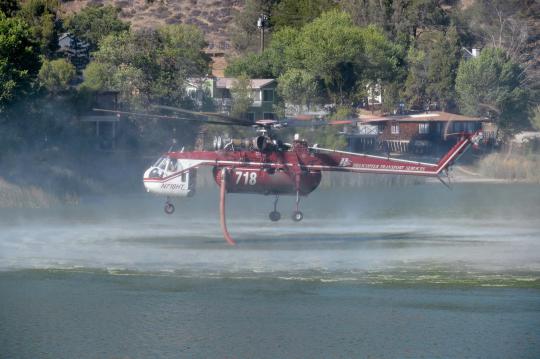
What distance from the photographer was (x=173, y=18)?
165000mm

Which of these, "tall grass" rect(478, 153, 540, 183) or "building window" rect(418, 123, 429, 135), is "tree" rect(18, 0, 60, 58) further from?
"tall grass" rect(478, 153, 540, 183)

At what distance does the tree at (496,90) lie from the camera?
96.1 meters

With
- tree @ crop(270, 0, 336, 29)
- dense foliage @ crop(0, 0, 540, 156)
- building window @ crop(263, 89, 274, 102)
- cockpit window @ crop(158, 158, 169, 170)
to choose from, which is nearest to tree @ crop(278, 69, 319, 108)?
dense foliage @ crop(0, 0, 540, 156)

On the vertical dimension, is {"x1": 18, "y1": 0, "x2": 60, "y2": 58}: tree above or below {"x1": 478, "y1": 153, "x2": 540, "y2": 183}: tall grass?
above

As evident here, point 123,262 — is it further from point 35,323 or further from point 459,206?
point 459,206

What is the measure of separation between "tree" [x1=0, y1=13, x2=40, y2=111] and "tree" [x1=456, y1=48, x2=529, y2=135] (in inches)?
1854

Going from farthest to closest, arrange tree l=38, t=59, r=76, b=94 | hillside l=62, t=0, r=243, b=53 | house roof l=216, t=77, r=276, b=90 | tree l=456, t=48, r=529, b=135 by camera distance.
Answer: hillside l=62, t=0, r=243, b=53, house roof l=216, t=77, r=276, b=90, tree l=456, t=48, r=529, b=135, tree l=38, t=59, r=76, b=94

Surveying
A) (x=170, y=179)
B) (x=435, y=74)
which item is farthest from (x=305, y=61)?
(x=170, y=179)

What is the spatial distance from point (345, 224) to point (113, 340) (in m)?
24.1

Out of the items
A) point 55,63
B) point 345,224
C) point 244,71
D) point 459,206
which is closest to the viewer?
point 345,224

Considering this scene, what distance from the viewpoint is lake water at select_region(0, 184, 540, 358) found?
29.2 m

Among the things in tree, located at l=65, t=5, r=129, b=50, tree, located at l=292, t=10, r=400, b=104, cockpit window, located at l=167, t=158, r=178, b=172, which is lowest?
cockpit window, located at l=167, t=158, r=178, b=172

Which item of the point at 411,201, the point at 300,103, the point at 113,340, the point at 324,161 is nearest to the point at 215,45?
the point at 300,103

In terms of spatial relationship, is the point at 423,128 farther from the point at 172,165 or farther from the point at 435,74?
the point at 172,165
